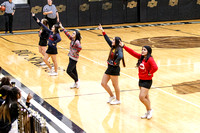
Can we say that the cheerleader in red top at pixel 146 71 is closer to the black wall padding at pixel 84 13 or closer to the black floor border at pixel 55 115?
the black floor border at pixel 55 115

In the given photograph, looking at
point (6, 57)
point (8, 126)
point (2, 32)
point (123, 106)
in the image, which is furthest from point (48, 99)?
point (2, 32)

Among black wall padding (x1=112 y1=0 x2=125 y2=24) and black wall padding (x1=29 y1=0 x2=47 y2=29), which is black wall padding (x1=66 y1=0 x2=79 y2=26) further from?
black wall padding (x1=112 y1=0 x2=125 y2=24)

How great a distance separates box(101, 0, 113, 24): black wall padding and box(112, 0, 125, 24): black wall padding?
22 cm

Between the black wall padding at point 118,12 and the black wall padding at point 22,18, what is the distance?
579 centimetres

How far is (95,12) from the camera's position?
87.5 ft

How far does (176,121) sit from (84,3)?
703 inches

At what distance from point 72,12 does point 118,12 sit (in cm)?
323

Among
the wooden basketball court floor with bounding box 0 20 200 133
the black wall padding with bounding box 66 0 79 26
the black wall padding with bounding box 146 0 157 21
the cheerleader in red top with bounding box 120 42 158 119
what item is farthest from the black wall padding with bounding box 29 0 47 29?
the cheerleader in red top with bounding box 120 42 158 119

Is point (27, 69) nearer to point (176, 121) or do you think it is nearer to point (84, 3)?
point (176, 121)

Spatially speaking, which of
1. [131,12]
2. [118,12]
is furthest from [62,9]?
[131,12]

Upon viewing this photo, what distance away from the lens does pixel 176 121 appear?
372 inches

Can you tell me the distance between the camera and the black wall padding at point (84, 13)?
26266 millimetres

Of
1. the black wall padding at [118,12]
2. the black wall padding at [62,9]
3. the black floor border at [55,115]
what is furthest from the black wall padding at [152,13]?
the black floor border at [55,115]

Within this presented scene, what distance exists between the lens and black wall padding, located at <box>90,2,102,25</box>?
26.5 meters
